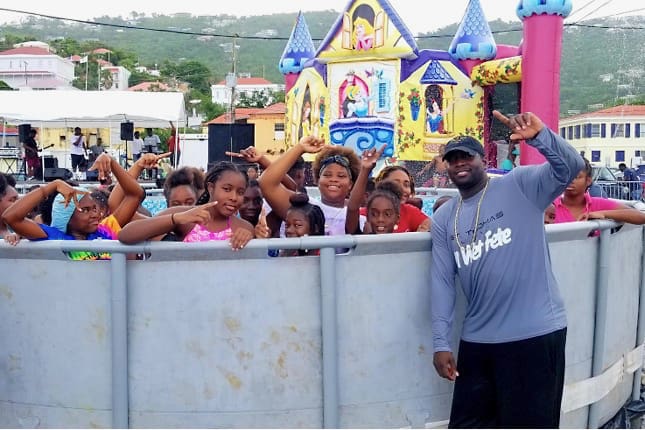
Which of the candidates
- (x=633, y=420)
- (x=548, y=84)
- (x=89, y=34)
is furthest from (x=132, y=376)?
(x=89, y=34)

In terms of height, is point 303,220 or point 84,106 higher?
point 84,106

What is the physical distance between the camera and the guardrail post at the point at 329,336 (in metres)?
2.97

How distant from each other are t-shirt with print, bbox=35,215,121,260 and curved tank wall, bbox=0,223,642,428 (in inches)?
11.9

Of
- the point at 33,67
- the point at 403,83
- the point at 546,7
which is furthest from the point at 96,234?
the point at 33,67

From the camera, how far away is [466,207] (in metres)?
3.14

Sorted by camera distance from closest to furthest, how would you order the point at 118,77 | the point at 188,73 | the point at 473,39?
the point at 473,39, the point at 118,77, the point at 188,73

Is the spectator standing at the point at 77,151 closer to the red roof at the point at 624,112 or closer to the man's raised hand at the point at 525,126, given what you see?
the man's raised hand at the point at 525,126

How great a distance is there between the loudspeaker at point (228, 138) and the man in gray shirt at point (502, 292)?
497 inches

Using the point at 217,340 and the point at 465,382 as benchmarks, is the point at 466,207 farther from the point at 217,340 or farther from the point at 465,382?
the point at 217,340

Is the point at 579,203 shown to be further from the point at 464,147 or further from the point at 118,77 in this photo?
the point at 118,77

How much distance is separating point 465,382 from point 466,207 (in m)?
0.75

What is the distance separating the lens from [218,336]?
299 centimetres

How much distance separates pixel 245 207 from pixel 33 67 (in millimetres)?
98795

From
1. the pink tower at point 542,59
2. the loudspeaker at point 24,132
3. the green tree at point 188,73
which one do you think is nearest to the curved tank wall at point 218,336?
the pink tower at point 542,59
